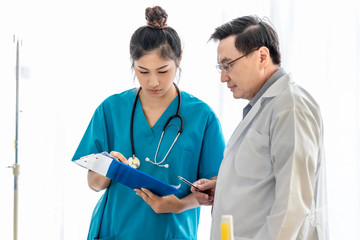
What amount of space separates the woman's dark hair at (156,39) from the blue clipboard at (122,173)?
0.43 meters

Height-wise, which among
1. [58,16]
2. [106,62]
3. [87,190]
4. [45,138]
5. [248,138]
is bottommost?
[87,190]

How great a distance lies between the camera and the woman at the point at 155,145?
1.62m

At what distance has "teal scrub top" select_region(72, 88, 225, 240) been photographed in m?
1.63

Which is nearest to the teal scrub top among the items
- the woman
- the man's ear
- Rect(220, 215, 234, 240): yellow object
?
the woman

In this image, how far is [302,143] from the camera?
45.9 inches

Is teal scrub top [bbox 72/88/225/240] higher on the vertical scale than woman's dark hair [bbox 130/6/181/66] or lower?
lower

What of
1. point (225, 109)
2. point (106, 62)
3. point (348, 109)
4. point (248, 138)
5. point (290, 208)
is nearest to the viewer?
point (290, 208)

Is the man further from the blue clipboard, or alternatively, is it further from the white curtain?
the white curtain

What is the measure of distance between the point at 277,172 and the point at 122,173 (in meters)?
0.48

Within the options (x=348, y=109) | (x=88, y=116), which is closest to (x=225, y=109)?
(x=348, y=109)

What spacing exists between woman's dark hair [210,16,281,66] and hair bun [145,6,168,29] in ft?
1.03

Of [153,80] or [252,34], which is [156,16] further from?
[252,34]

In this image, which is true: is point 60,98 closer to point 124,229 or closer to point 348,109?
point 124,229

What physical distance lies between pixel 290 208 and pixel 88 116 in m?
1.90
